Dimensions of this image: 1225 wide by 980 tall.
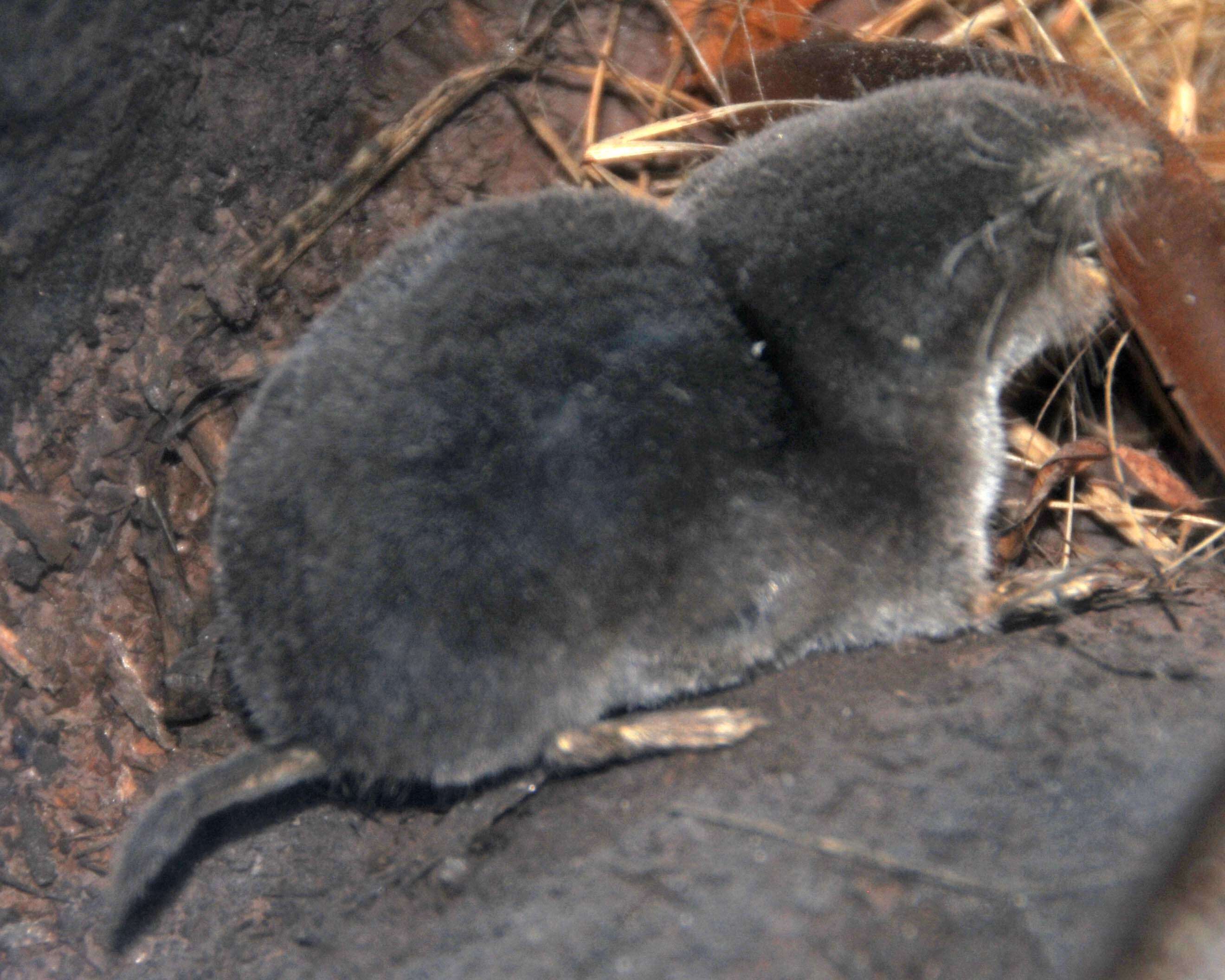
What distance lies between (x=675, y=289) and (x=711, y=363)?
14 cm

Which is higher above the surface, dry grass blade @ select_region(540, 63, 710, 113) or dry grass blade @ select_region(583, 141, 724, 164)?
dry grass blade @ select_region(540, 63, 710, 113)

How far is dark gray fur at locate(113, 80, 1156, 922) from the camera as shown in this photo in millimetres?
1367

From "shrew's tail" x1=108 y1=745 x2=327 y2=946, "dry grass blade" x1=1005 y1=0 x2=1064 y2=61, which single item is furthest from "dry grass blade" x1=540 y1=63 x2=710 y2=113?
"shrew's tail" x1=108 y1=745 x2=327 y2=946

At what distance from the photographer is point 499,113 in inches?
90.0

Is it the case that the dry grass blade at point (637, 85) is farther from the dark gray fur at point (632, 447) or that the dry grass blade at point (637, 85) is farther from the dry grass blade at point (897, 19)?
the dark gray fur at point (632, 447)

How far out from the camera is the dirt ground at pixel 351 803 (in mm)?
1087

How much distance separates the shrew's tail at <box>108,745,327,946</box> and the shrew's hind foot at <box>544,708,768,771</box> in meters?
0.39

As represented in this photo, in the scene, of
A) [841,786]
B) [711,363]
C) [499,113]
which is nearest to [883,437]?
[711,363]

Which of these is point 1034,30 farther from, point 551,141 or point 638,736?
point 638,736

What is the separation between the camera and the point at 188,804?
1389mm

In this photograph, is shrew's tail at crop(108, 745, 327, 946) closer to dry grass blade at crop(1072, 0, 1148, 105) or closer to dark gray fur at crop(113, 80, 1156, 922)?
dark gray fur at crop(113, 80, 1156, 922)

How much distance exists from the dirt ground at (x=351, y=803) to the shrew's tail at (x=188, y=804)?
0.19 m

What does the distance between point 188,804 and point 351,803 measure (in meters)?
0.36

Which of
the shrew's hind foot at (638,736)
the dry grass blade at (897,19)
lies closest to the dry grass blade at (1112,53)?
the dry grass blade at (897,19)
